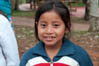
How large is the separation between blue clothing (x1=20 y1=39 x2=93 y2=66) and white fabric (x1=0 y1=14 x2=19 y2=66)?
26 centimetres

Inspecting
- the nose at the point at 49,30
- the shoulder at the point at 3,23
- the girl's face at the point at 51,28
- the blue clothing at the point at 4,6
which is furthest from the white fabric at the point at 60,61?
the blue clothing at the point at 4,6

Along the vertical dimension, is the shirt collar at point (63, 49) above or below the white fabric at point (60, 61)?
above

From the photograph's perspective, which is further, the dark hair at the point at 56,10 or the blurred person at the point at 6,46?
the blurred person at the point at 6,46

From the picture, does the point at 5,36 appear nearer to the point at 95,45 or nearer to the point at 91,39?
the point at 95,45

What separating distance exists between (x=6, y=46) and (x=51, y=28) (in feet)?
1.76

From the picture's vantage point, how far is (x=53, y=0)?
2219mm

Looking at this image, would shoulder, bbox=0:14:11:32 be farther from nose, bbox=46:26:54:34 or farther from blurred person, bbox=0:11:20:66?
nose, bbox=46:26:54:34

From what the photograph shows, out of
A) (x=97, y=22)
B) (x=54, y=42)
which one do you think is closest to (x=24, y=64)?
(x=54, y=42)

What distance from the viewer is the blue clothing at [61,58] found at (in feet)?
6.85

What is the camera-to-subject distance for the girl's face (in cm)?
203

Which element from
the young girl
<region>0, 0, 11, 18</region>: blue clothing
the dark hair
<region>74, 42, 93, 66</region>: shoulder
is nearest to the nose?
the young girl

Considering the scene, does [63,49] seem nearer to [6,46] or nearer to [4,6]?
[6,46]

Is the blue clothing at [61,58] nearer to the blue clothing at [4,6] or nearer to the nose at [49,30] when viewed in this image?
the nose at [49,30]

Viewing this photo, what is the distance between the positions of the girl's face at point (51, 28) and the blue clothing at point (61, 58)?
101 mm
